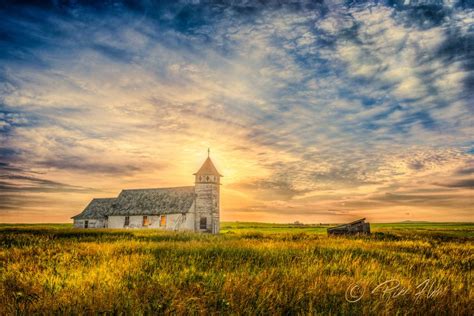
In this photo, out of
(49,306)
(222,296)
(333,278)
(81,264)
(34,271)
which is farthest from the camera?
(81,264)

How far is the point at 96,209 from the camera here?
4928 cm

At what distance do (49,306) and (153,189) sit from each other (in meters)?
42.3

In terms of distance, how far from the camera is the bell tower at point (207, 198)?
39.8 meters

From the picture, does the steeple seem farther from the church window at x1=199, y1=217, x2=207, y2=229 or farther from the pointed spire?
the church window at x1=199, y1=217, x2=207, y2=229

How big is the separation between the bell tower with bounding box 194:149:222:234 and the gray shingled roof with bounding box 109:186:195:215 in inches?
53.9

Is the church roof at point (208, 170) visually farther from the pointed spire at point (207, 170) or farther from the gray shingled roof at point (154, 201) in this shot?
the gray shingled roof at point (154, 201)

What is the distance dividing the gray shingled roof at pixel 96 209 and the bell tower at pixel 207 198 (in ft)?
49.8

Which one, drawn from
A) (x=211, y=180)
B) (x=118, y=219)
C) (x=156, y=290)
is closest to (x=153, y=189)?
(x=118, y=219)

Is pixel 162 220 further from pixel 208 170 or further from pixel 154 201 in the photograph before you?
pixel 208 170

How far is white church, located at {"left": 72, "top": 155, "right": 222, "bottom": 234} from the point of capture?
130 ft

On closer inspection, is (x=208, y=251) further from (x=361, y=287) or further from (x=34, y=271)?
(x=361, y=287)

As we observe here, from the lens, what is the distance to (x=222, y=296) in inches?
201
